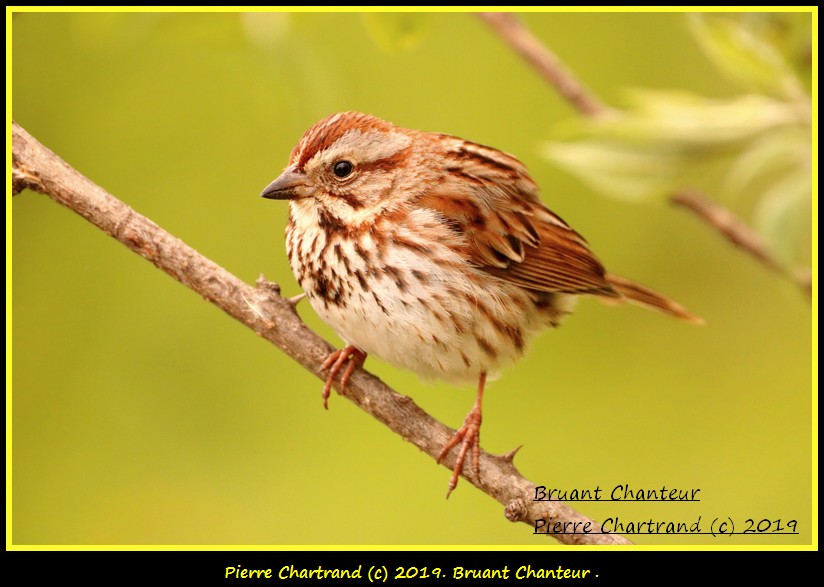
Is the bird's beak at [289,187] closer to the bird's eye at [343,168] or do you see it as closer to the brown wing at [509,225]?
the bird's eye at [343,168]

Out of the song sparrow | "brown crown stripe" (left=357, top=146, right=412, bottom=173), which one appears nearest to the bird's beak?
the song sparrow

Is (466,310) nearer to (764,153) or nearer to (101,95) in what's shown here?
(764,153)

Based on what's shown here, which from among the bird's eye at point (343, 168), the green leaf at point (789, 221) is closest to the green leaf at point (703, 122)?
the green leaf at point (789, 221)

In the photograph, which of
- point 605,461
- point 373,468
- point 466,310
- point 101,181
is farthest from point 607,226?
point 101,181

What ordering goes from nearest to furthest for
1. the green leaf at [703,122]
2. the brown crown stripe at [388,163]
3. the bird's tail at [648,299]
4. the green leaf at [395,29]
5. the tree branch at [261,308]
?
the green leaf at [395,29]
the tree branch at [261,308]
the green leaf at [703,122]
the brown crown stripe at [388,163]
the bird's tail at [648,299]

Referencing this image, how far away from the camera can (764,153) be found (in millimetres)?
2824

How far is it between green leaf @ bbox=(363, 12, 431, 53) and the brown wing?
38.1 inches

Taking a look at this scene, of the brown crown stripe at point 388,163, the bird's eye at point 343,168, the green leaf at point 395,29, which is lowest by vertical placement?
the green leaf at point 395,29

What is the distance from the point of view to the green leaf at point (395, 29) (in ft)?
7.84

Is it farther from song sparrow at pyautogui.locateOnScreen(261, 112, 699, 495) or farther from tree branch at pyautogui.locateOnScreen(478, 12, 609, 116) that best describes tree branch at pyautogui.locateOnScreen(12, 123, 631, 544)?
tree branch at pyautogui.locateOnScreen(478, 12, 609, 116)

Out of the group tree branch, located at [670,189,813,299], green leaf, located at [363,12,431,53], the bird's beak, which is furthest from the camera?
the bird's beak

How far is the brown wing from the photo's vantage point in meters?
3.36

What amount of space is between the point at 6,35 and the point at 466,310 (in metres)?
1.65

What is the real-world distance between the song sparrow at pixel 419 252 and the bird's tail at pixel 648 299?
1.10 ft
